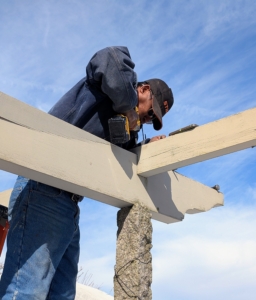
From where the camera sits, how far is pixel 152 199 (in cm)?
249

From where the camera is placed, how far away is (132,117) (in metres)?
2.40

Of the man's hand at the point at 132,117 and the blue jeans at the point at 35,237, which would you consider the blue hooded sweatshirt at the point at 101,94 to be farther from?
the blue jeans at the point at 35,237

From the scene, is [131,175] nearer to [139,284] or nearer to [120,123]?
[120,123]

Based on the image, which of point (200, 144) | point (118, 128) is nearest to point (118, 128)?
point (118, 128)

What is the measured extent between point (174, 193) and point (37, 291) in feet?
3.57

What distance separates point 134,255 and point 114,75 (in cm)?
92

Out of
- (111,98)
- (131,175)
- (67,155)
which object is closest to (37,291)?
(67,155)

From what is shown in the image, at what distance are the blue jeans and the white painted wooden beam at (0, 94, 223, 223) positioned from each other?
132mm

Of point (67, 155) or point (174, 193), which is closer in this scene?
point (67, 155)

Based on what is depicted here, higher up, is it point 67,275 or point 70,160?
point 70,160

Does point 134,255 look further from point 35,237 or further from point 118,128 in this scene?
point 118,128

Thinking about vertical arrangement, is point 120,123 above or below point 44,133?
above

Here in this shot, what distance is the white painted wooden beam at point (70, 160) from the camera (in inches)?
72.0

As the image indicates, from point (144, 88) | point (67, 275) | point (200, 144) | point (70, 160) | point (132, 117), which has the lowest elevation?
point (67, 275)
